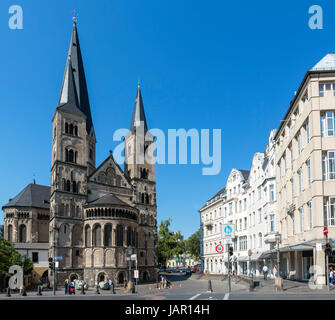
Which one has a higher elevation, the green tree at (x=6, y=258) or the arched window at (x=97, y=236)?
the arched window at (x=97, y=236)

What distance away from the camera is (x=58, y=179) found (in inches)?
2414

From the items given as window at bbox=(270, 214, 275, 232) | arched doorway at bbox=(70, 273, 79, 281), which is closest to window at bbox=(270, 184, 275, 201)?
window at bbox=(270, 214, 275, 232)

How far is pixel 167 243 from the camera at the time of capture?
101 m

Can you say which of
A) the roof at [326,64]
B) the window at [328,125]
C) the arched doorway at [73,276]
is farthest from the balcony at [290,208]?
the arched doorway at [73,276]

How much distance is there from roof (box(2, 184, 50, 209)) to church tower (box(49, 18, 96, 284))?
16091 mm

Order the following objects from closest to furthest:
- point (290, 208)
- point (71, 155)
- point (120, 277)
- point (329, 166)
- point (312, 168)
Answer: point (329, 166)
point (312, 168)
point (290, 208)
point (120, 277)
point (71, 155)

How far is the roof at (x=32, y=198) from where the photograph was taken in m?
77.4

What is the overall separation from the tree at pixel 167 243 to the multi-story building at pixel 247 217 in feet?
49.6

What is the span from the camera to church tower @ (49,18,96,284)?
2370 inches

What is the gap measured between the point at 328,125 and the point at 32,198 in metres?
60.8

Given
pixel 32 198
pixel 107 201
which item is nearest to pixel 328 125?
pixel 107 201

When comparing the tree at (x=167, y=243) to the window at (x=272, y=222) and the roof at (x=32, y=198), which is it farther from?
the window at (x=272, y=222)

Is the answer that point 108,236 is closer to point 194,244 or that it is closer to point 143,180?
point 143,180

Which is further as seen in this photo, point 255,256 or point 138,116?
point 138,116
